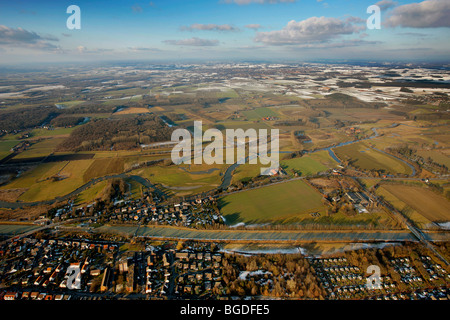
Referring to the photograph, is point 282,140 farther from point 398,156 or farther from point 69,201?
point 69,201

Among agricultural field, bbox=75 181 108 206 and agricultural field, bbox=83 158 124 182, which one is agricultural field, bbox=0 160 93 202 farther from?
agricultural field, bbox=75 181 108 206

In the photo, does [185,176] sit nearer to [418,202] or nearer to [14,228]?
[14,228]

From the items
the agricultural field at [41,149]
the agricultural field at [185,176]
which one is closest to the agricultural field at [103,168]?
the agricultural field at [185,176]

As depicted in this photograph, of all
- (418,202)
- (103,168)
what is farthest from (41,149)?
(418,202)

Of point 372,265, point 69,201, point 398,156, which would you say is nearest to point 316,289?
point 372,265

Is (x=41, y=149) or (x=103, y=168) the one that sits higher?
(x=41, y=149)

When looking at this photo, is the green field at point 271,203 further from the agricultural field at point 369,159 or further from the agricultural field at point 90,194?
the agricultural field at point 90,194
